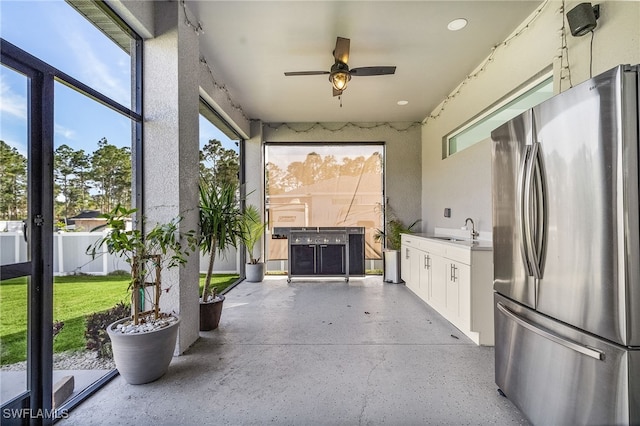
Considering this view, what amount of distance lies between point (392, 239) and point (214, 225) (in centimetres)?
359

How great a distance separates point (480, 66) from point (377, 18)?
1.65 meters

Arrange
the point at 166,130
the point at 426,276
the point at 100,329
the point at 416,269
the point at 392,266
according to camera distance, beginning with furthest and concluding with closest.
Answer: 1. the point at 392,266
2. the point at 416,269
3. the point at 426,276
4. the point at 166,130
5. the point at 100,329

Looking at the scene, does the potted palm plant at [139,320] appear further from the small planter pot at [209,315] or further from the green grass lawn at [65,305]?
the small planter pot at [209,315]

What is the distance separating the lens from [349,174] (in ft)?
19.3

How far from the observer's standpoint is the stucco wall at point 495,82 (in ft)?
6.20

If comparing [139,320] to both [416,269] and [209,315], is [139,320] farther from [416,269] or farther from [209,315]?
[416,269]

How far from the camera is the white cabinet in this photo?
2.72 meters

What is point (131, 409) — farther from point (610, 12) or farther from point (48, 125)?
point (610, 12)

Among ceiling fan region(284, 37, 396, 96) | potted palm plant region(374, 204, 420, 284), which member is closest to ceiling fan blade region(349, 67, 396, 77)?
ceiling fan region(284, 37, 396, 96)

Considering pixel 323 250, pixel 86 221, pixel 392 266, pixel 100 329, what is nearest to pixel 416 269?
pixel 392 266

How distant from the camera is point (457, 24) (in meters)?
2.72

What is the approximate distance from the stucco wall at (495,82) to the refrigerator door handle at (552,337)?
67.6 inches

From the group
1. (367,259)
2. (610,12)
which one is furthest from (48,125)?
(367,259)

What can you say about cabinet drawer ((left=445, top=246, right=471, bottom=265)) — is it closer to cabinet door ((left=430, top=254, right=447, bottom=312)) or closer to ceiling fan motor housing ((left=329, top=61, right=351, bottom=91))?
cabinet door ((left=430, top=254, right=447, bottom=312))
